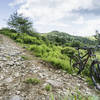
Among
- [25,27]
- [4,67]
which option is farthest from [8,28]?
[4,67]

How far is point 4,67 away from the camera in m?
4.06

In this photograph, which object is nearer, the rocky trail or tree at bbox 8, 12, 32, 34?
the rocky trail

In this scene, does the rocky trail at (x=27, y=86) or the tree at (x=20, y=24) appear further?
the tree at (x=20, y=24)

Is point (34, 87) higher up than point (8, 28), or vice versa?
point (8, 28)

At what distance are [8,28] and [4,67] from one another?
53.5ft

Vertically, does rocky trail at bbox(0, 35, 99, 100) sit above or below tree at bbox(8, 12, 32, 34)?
below

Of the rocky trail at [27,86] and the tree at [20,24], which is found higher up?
the tree at [20,24]

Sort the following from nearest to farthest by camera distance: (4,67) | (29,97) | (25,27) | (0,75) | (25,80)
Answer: (29,97) → (25,80) → (0,75) → (4,67) → (25,27)

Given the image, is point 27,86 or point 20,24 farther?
point 20,24

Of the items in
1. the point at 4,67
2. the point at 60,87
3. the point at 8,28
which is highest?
the point at 8,28

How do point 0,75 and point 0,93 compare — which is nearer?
point 0,93

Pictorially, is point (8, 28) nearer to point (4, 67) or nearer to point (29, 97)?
point (4, 67)

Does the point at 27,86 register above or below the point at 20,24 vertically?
below

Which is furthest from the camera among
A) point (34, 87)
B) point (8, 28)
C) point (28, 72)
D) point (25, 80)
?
point (8, 28)
